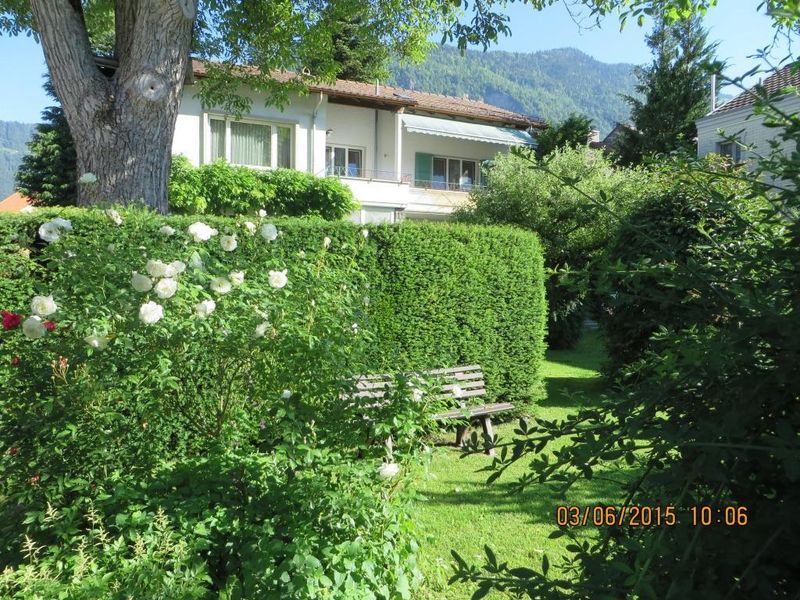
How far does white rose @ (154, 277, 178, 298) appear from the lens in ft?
10.5

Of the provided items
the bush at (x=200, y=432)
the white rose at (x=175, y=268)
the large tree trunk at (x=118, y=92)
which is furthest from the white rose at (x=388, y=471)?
the large tree trunk at (x=118, y=92)

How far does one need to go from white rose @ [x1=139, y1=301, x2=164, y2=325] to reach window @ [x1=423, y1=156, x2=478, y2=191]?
24.7 meters

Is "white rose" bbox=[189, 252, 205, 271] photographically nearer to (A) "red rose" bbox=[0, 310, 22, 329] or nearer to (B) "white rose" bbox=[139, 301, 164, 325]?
(B) "white rose" bbox=[139, 301, 164, 325]

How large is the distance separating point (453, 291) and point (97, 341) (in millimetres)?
5835

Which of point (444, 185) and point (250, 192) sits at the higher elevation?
point (444, 185)

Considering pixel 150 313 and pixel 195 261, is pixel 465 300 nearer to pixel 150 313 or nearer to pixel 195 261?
pixel 195 261

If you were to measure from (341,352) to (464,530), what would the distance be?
2.45m

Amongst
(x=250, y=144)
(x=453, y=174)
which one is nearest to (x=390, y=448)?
(x=250, y=144)

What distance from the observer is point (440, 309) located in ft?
27.6

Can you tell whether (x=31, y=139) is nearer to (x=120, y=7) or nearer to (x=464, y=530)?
(x=120, y=7)

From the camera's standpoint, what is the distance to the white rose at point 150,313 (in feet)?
10.3

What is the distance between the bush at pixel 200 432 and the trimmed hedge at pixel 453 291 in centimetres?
317

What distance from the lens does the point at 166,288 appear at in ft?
10.5

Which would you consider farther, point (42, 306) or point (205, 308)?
point (205, 308)
